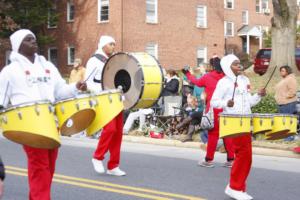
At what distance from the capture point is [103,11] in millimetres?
37406

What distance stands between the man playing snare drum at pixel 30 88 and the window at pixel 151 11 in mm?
32593

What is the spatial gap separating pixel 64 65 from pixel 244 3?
1769 centimetres

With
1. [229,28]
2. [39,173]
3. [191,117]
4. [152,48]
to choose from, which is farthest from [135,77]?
[229,28]

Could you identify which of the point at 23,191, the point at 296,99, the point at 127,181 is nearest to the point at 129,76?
the point at 127,181

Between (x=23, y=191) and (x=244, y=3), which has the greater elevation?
(x=244, y=3)

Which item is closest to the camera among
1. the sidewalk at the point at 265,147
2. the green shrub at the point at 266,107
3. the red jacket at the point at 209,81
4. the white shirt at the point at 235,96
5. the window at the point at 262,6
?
the white shirt at the point at 235,96

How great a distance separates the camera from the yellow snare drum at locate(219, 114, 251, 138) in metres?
7.15

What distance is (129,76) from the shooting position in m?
9.38

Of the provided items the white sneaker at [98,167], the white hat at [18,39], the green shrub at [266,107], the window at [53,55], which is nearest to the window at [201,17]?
the window at [53,55]

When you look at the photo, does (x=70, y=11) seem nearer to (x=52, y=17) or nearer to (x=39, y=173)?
(x=52, y=17)

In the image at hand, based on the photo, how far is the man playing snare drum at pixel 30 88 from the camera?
5.95m

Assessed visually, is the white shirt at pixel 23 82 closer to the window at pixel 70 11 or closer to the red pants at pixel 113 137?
the red pants at pixel 113 137

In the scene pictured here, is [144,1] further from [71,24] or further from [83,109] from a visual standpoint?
[83,109]

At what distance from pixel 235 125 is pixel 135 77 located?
8.37ft
